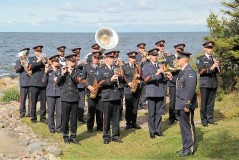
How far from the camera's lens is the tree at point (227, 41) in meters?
15.2

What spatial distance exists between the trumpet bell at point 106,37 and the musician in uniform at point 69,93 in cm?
331

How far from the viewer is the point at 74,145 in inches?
433

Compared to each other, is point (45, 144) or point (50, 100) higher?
point (50, 100)

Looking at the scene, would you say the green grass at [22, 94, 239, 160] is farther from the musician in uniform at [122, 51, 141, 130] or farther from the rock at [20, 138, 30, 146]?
the rock at [20, 138, 30, 146]

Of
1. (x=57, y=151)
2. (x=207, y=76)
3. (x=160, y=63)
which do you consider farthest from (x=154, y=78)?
(x=57, y=151)

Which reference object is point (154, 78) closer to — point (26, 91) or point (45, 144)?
point (45, 144)

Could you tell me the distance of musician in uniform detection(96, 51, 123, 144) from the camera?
35.8 ft

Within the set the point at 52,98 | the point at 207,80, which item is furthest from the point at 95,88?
the point at 207,80

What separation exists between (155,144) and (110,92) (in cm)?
186

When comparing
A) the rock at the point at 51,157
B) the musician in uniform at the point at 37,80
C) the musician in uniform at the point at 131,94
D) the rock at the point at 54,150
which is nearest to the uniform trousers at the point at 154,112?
the musician in uniform at the point at 131,94

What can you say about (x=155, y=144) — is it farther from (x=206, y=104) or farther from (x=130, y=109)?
(x=206, y=104)

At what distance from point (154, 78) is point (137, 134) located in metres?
1.89

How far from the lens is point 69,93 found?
10844 mm

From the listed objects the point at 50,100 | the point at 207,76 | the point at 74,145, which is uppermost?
the point at 207,76
